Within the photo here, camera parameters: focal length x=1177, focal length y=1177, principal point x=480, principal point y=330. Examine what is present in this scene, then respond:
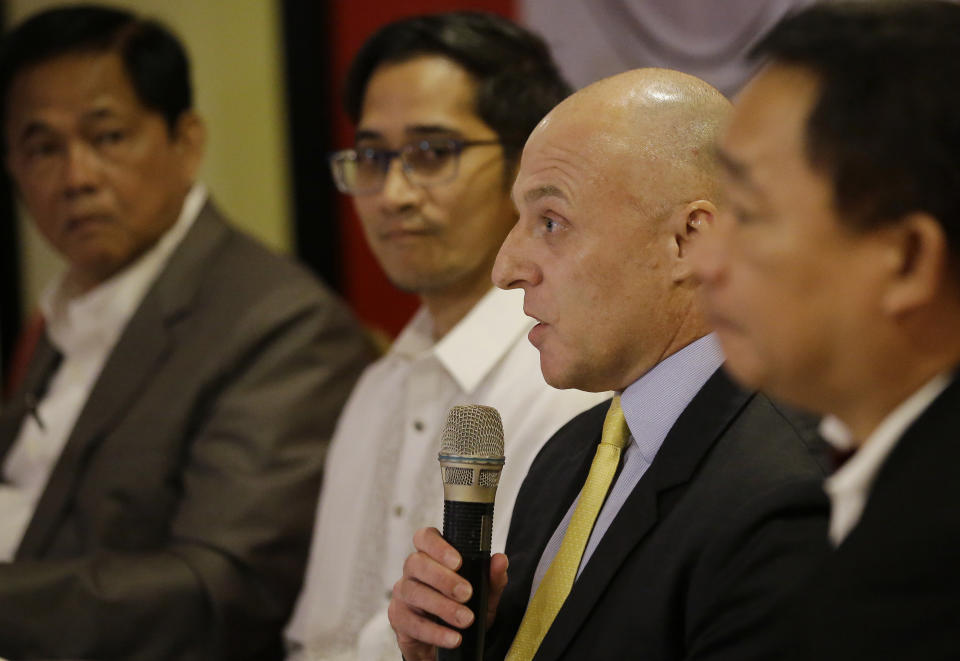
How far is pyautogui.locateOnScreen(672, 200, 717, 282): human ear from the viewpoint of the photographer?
1372mm

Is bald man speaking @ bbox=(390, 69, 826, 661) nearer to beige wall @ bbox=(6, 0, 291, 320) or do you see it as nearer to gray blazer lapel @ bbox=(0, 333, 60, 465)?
gray blazer lapel @ bbox=(0, 333, 60, 465)

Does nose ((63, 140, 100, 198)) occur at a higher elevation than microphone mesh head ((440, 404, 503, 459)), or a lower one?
higher

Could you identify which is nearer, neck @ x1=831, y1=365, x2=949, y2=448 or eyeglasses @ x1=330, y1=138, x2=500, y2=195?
neck @ x1=831, y1=365, x2=949, y2=448

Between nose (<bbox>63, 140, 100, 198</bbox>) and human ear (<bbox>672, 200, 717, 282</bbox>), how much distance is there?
6.12 ft

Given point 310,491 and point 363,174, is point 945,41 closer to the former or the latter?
point 363,174

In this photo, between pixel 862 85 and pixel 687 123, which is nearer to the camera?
pixel 862 85

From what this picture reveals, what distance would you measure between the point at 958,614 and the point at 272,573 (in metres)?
1.85

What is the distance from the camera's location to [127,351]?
265cm

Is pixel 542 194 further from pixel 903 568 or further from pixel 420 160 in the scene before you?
pixel 420 160

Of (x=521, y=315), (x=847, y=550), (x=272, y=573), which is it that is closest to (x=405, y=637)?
(x=847, y=550)

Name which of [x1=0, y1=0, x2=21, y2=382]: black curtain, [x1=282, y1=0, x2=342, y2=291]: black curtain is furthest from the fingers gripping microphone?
[x1=0, y1=0, x2=21, y2=382]: black curtain

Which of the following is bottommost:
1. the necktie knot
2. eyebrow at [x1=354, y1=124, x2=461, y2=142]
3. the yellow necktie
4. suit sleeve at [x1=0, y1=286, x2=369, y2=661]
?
suit sleeve at [x1=0, y1=286, x2=369, y2=661]

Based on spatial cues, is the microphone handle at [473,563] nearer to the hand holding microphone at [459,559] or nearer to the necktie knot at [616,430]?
the hand holding microphone at [459,559]

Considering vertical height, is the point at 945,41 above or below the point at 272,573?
above
